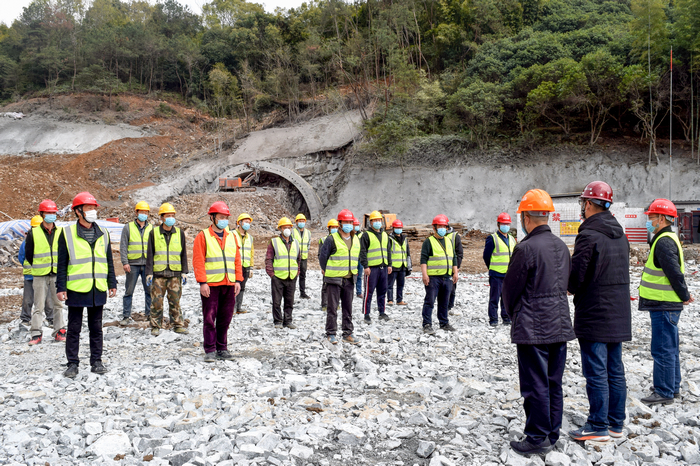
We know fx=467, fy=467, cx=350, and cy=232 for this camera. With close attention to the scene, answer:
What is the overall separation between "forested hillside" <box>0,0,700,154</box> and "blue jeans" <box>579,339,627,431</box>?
22580 mm

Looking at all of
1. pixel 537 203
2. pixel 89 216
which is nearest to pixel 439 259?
pixel 537 203

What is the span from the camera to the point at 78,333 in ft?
17.3

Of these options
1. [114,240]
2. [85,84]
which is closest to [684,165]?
[114,240]

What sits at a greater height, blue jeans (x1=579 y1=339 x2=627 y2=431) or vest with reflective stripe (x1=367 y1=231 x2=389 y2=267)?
vest with reflective stripe (x1=367 y1=231 x2=389 y2=267)

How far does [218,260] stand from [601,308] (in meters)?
4.29

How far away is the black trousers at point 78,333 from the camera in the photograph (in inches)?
204

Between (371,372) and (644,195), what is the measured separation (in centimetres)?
2381

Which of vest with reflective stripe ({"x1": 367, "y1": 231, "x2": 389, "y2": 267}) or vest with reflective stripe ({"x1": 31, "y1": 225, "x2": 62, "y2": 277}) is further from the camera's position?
vest with reflective stripe ({"x1": 367, "y1": 231, "x2": 389, "y2": 267})

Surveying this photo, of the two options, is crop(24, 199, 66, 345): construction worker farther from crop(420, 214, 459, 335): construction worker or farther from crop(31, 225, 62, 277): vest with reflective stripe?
crop(420, 214, 459, 335): construction worker

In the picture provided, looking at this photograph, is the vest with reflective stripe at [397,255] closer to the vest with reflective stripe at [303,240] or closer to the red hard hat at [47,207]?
the vest with reflective stripe at [303,240]

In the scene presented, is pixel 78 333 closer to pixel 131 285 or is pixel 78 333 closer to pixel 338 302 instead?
pixel 131 285

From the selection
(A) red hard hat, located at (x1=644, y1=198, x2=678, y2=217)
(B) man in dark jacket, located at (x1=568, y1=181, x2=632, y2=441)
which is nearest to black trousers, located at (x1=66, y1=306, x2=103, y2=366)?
(B) man in dark jacket, located at (x1=568, y1=181, x2=632, y2=441)

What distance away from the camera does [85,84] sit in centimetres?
4941

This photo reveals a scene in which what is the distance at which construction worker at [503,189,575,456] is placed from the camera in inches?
130
